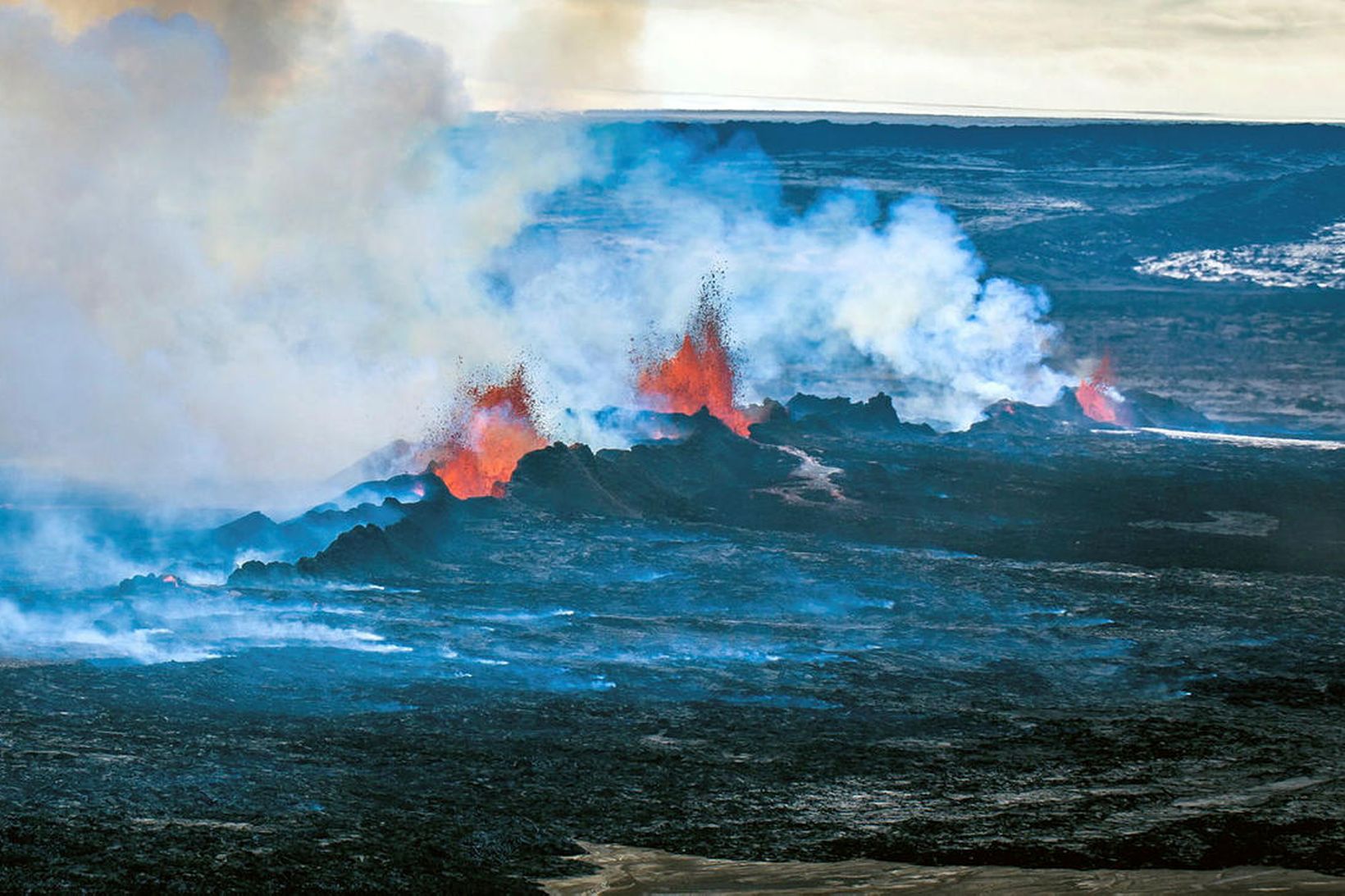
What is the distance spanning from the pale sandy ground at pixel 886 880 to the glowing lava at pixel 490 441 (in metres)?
23.7

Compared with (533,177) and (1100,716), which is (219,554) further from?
(533,177)

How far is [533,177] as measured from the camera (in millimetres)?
73688

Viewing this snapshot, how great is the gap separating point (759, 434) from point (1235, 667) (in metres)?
27.3

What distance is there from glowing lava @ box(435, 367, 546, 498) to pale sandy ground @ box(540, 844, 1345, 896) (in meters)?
23.7

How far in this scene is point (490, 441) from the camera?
42.4m

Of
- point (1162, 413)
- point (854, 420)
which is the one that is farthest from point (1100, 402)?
point (854, 420)

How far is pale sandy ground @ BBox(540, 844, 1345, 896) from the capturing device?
15078mm

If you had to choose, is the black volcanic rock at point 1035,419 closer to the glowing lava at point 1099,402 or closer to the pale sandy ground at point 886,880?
the glowing lava at point 1099,402

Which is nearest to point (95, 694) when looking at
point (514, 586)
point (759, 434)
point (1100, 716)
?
point (514, 586)

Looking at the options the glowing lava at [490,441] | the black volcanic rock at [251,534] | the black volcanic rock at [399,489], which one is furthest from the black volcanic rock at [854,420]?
the black volcanic rock at [251,534]

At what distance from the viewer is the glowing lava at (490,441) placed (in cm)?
4019

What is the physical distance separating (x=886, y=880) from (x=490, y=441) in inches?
1099

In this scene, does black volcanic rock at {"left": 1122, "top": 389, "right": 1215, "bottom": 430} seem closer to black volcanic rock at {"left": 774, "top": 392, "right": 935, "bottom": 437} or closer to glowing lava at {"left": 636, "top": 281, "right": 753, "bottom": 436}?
black volcanic rock at {"left": 774, "top": 392, "right": 935, "bottom": 437}

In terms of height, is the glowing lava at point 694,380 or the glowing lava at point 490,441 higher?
the glowing lava at point 694,380
